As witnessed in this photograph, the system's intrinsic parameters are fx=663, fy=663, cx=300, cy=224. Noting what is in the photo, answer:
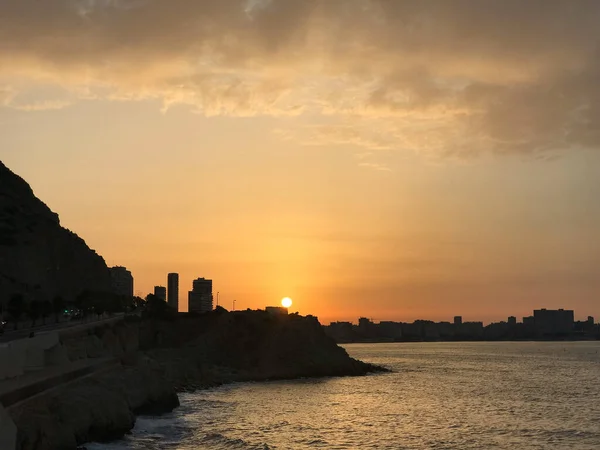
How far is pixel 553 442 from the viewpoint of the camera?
161 feet

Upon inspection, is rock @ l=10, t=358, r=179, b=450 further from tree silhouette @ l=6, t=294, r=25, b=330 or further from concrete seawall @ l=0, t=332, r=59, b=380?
tree silhouette @ l=6, t=294, r=25, b=330

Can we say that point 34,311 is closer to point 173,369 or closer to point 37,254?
point 173,369

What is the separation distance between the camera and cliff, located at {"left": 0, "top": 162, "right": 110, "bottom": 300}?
132000 millimetres

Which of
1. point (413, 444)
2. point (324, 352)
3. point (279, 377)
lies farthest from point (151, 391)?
point (324, 352)

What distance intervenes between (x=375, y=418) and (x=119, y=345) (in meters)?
42.6

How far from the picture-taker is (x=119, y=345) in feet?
298

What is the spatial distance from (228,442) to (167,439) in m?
4.13

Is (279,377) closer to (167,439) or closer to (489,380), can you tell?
(489,380)

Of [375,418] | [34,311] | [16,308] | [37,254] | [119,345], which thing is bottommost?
[375,418]

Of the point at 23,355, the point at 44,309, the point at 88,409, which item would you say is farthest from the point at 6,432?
the point at 44,309

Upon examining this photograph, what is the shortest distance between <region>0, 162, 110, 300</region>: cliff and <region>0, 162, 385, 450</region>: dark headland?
0.24 meters

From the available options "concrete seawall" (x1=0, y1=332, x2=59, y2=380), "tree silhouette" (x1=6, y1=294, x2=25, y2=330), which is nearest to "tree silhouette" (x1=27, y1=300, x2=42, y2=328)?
"tree silhouette" (x1=6, y1=294, x2=25, y2=330)

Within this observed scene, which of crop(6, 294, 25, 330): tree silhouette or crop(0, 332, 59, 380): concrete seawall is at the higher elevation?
crop(6, 294, 25, 330): tree silhouette

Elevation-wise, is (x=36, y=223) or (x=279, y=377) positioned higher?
(x=36, y=223)
